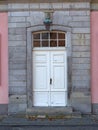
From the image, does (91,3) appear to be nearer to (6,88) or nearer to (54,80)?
(54,80)

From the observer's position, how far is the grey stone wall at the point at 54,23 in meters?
14.7

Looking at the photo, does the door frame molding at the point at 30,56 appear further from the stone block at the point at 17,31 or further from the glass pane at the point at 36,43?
the glass pane at the point at 36,43

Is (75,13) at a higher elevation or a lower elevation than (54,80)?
higher

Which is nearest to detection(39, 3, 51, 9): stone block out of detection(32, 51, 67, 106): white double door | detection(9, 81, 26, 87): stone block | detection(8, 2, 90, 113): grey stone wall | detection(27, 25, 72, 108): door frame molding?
detection(8, 2, 90, 113): grey stone wall

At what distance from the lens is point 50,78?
1491 centimetres

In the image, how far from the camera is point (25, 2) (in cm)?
1465

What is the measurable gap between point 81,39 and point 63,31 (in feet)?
2.62

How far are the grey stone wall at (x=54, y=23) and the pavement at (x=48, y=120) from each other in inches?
44.5

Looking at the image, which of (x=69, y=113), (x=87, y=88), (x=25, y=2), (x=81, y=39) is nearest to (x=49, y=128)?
(x=69, y=113)

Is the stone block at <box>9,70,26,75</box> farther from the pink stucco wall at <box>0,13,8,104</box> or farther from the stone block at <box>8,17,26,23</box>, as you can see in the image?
the stone block at <box>8,17,26,23</box>

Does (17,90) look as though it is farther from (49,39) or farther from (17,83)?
(49,39)

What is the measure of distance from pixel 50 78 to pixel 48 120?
2194 millimetres

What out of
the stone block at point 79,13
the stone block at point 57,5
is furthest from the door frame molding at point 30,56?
the stone block at point 57,5

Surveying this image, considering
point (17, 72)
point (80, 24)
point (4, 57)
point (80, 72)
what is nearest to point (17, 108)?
point (17, 72)
